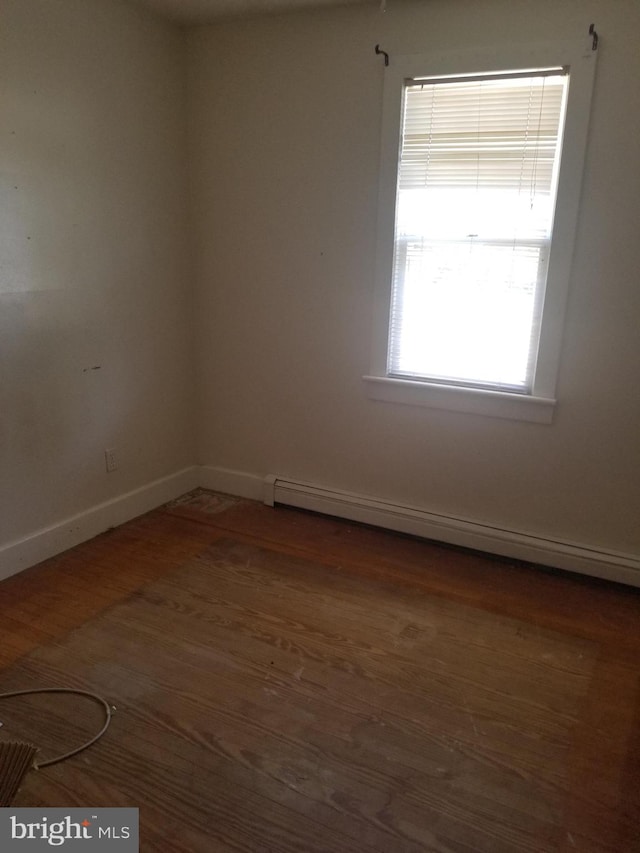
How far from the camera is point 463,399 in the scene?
2.83m

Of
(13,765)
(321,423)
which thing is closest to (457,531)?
(321,423)

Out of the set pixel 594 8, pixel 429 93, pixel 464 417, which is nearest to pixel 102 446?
pixel 464 417

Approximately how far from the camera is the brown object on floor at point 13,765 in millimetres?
1522

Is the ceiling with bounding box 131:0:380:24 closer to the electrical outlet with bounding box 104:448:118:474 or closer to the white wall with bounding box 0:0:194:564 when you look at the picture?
the white wall with bounding box 0:0:194:564

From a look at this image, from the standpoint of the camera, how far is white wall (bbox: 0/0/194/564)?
2.44 m

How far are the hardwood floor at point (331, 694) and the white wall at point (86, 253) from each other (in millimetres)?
446

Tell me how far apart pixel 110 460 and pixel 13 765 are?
1676mm

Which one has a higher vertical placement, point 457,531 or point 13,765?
point 457,531

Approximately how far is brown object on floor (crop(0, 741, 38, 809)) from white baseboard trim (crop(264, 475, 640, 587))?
6.11ft

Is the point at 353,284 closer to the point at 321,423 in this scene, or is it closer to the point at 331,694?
the point at 321,423

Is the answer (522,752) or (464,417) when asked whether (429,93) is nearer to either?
(464,417)

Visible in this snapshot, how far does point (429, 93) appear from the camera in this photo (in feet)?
8.61

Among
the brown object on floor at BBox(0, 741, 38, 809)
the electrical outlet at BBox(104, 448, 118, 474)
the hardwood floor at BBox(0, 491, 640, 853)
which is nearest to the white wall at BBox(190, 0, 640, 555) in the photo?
the hardwood floor at BBox(0, 491, 640, 853)

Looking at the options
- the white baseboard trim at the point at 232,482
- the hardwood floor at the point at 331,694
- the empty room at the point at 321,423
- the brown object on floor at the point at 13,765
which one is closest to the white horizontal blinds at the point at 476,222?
the empty room at the point at 321,423
